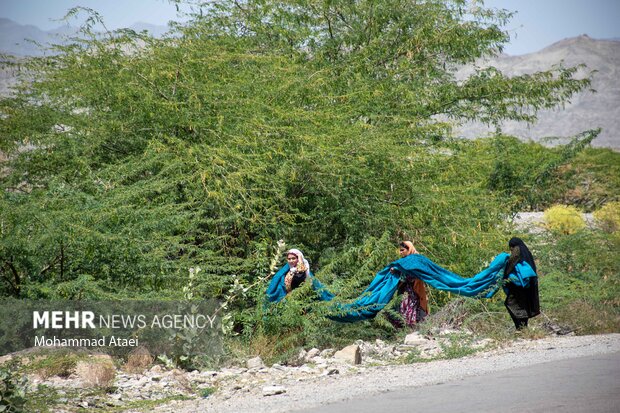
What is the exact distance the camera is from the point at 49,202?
32.6 ft

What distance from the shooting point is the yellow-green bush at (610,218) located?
21.0 metres

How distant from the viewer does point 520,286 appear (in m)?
10.1

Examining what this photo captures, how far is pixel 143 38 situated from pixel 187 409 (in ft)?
25.6

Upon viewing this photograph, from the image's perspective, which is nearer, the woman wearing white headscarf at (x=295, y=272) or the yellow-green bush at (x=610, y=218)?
the woman wearing white headscarf at (x=295, y=272)

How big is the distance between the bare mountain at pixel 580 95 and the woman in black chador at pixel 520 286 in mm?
45601

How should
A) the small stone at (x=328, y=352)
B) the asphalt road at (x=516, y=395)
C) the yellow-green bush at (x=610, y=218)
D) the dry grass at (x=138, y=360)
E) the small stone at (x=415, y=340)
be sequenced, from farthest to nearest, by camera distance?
1. the yellow-green bush at (x=610, y=218)
2. the small stone at (x=415, y=340)
3. the small stone at (x=328, y=352)
4. the dry grass at (x=138, y=360)
5. the asphalt road at (x=516, y=395)

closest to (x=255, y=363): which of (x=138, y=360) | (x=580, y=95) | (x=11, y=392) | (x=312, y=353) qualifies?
(x=312, y=353)

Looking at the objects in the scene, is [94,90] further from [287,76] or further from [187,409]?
[187,409]

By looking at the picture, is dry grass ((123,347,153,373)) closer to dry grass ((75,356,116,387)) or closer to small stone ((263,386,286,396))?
dry grass ((75,356,116,387))

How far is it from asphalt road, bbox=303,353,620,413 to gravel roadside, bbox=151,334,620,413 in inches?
8.4

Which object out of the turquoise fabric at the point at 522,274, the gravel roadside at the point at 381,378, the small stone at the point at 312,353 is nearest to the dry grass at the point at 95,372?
the gravel roadside at the point at 381,378

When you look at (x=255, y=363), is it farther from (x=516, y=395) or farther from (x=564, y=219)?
(x=564, y=219)

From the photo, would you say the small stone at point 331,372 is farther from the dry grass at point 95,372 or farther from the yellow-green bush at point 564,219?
the yellow-green bush at point 564,219

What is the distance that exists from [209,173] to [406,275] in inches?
114
